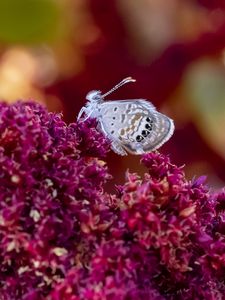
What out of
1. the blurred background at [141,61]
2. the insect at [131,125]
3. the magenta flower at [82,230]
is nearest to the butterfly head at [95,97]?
the insect at [131,125]

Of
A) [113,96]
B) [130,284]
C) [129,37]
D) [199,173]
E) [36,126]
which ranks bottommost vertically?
[199,173]

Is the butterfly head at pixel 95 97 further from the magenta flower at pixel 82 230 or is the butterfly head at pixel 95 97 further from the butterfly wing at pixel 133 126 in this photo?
the magenta flower at pixel 82 230

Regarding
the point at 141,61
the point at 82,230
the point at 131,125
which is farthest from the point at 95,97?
the point at 141,61

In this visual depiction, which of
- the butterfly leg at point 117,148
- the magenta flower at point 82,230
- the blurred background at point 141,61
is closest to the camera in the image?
the magenta flower at point 82,230

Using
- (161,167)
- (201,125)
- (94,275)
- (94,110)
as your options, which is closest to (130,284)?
(94,275)

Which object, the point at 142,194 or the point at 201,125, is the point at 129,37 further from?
the point at 142,194

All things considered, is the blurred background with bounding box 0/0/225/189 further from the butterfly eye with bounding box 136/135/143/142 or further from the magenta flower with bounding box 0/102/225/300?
the magenta flower with bounding box 0/102/225/300

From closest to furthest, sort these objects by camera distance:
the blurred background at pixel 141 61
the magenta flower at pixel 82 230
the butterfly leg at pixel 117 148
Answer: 1. the magenta flower at pixel 82 230
2. the butterfly leg at pixel 117 148
3. the blurred background at pixel 141 61
